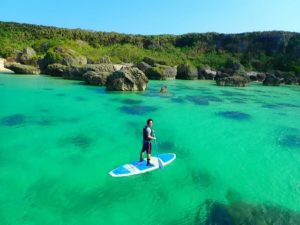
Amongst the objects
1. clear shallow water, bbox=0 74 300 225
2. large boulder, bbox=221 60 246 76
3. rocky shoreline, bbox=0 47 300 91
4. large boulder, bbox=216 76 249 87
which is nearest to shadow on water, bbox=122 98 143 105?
clear shallow water, bbox=0 74 300 225

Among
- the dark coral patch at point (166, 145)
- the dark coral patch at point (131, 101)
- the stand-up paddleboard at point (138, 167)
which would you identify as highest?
the dark coral patch at point (131, 101)

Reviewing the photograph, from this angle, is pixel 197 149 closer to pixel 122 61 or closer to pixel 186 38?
pixel 122 61

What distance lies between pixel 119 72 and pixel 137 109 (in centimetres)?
1262

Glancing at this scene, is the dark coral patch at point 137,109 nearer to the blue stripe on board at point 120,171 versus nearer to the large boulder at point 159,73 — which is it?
the blue stripe on board at point 120,171

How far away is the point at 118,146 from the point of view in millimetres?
16094

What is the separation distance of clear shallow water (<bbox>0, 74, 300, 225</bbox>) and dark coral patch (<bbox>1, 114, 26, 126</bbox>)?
0.06 metres

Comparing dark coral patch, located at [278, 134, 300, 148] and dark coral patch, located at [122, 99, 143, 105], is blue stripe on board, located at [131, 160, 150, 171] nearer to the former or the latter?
dark coral patch, located at [278, 134, 300, 148]

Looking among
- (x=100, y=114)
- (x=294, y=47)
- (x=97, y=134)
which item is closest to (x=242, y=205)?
(x=97, y=134)

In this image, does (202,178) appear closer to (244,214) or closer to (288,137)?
(244,214)

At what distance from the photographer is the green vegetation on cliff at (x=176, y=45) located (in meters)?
83.4

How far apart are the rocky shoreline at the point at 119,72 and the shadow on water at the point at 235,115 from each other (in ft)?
47.5

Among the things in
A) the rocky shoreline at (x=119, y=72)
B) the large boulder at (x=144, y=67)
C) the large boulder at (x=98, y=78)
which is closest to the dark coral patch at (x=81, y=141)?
the rocky shoreline at (x=119, y=72)

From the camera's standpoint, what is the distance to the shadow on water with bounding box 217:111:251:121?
25.5m

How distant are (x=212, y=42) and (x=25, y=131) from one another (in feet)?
288
